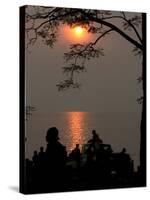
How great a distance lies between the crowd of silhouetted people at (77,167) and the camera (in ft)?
27.6

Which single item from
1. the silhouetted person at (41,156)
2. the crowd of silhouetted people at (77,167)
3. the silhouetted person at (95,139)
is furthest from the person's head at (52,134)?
the silhouetted person at (95,139)

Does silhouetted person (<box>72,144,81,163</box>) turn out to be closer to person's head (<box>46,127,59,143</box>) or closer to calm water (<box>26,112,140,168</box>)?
calm water (<box>26,112,140,168</box>)

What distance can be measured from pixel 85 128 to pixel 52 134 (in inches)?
18.1

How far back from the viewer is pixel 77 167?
8.66 m

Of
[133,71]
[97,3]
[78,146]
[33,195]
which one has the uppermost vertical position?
[97,3]

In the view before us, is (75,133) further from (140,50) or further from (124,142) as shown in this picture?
(140,50)

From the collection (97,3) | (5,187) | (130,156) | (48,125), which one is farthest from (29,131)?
(97,3)

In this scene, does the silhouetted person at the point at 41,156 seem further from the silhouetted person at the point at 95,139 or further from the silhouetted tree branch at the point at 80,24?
the silhouetted tree branch at the point at 80,24

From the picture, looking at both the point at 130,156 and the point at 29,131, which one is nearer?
the point at 29,131

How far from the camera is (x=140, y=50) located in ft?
30.0

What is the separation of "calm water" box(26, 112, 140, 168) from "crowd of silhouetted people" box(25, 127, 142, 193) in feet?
0.21

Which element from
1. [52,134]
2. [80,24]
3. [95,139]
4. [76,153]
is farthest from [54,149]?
[80,24]

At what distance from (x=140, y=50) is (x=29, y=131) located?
1893mm

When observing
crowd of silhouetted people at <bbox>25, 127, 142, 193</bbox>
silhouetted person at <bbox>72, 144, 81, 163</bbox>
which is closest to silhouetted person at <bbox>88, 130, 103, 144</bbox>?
crowd of silhouetted people at <bbox>25, 127, 142, 193</bbox>
